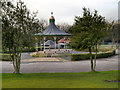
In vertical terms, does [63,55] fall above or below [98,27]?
below

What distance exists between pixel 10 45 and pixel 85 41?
5541 millimetres

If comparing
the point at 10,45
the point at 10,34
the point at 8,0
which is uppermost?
the point at 8,0

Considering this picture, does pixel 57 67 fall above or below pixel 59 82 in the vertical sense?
below

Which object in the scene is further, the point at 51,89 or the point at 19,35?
the point at 19,35

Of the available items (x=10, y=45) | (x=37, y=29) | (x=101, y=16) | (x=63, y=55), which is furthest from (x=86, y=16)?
(x=63, y=55)

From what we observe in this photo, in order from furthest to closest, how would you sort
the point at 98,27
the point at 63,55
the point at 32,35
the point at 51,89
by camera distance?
the point at 63,55 < the point at 98,27 < the point at 32,35 < the point at 51,89

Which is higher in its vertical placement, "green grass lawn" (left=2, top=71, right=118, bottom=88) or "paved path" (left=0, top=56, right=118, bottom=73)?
"green grass lawn" (left=2, top=71, right=118, bottom=88)

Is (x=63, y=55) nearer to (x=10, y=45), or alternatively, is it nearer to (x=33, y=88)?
(x=10, y=45)

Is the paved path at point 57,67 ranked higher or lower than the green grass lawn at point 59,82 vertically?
lower

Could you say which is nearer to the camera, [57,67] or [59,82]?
[59,82]

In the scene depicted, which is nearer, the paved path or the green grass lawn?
the green grass lawn

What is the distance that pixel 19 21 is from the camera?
39.3 ft

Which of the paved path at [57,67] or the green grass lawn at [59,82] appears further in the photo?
the paved path at [57,67]

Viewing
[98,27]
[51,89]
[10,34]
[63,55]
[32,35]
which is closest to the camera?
[51,89]
